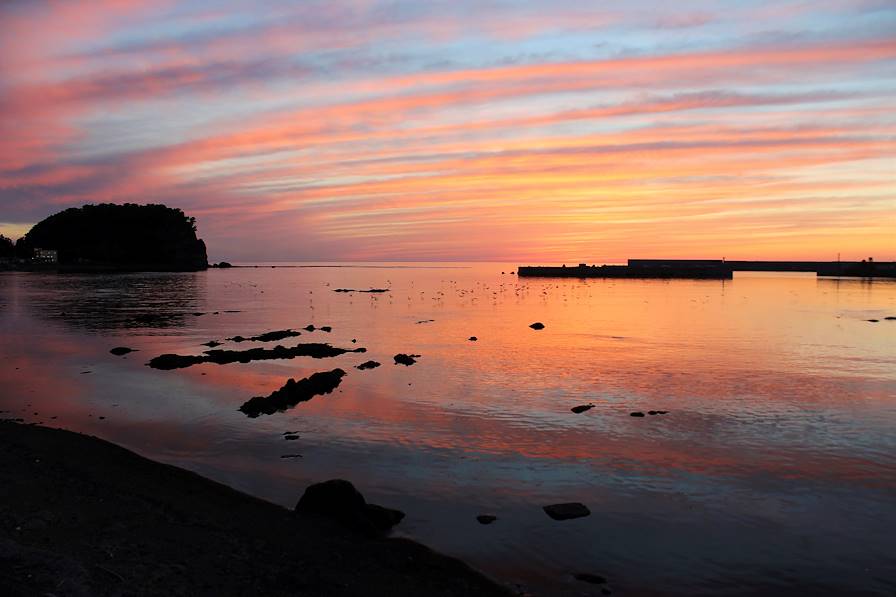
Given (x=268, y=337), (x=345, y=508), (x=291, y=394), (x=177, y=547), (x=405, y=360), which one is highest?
(x=177, y=547)

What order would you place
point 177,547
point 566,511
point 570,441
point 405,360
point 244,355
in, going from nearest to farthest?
point 177,547
point 566,511
point 570,441
point 244,355
point 405,360

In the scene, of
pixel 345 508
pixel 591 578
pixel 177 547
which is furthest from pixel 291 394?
pixel 591 578

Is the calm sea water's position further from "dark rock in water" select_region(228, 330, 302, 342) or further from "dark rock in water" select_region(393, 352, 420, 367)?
"dark rock in water" select_region(228, 330, 302, 342)

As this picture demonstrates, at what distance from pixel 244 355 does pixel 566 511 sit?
24752 millimetres

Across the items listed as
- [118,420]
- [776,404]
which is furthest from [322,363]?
[776,404]

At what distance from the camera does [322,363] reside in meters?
33.7

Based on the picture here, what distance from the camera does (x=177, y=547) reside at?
32.2ft

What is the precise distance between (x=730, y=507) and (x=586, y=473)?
3.50 metres

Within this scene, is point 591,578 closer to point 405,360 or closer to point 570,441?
point 570,441

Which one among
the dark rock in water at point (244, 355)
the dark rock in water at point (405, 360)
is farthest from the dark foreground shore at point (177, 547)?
the dark rock in water at point (405, 360)

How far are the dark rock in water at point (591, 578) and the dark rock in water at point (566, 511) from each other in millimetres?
2343

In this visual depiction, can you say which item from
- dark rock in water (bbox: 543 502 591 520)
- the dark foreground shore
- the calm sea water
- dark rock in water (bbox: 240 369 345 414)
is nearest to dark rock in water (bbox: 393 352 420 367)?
the calm sea water

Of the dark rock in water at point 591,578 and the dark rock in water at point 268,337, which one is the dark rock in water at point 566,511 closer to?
the dark rock in water at point 591,578

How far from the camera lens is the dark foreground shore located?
862cm
